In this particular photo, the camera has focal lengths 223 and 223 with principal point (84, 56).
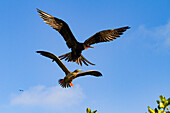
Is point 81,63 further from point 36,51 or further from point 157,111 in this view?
point 157,111

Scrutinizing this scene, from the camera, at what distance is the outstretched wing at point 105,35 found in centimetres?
891

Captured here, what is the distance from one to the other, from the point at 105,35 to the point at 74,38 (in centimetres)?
128

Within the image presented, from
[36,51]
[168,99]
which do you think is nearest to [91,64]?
[36,51]

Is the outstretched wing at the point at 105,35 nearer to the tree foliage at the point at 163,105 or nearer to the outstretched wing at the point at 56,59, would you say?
the outstretched wing at the point at 56,59

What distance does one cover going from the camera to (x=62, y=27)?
9195 mm

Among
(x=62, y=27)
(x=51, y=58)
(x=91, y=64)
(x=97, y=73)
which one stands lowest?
(x=97, y=73)

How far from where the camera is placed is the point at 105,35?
9.16 m

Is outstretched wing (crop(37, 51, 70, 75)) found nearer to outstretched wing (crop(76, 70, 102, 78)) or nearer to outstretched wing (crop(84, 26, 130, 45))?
outstretched wing (crop(76, 70, 102, 78))

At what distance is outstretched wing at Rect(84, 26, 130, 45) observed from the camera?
8.91m

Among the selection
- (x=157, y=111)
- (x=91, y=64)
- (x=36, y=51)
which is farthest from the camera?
(x=91, y=64)

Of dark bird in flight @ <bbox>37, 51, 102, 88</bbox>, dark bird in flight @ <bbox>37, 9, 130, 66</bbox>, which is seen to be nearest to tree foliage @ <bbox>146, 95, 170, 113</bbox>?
dark bird in flight @ <bbox>37, 51, 102, 88</bbox>

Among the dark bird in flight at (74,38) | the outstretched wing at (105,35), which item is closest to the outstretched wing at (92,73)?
the dark bird in flight at (74,38)

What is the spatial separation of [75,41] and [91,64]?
121 centimetres

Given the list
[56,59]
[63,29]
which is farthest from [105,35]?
[56,59]
